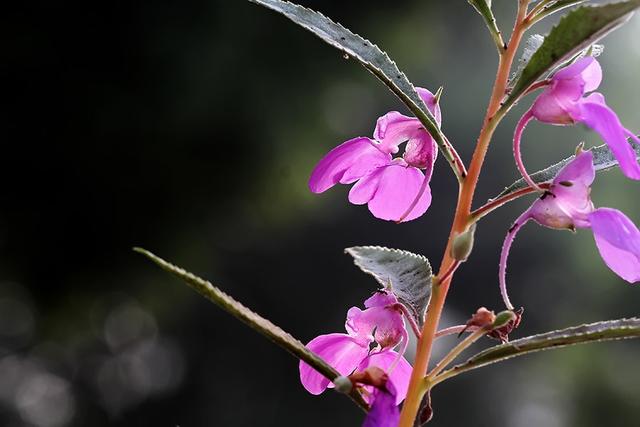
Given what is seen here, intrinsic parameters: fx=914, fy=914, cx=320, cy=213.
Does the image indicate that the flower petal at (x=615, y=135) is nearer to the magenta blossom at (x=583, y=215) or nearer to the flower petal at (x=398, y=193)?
the magenta blossom at (x=583, y=215)

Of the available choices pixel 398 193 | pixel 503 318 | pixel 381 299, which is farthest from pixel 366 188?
pixel 503 318

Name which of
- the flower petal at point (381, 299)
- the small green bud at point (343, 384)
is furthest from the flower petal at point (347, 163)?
the small green bud at point (343, 384)

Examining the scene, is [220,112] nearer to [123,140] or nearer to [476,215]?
[123,140]

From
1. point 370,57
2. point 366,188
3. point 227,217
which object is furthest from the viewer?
point 227,217

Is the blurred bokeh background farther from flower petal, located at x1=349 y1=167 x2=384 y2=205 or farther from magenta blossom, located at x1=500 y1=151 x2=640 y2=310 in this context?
magenta blossom, located at x1=500 y1=151 x2=640 y2=310

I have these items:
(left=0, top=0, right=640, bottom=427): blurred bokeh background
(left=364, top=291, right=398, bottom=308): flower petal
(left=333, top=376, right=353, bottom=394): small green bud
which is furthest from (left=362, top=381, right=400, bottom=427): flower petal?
(left=0, top=0, right=640, bottom=427): blurred bokeh background

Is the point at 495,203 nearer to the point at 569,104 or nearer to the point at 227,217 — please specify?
the point at 569,104
